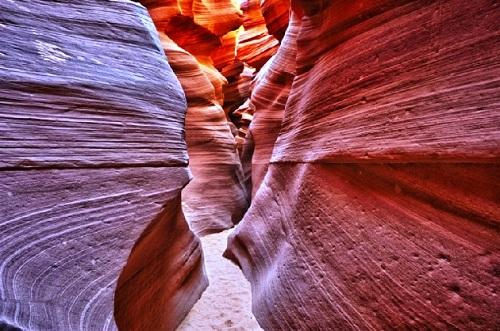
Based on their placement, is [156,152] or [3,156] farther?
[156,152]

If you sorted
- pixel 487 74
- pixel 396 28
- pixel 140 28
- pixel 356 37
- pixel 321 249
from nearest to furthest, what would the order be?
pixel 487 74
pixel 396 28
pixel 321 249
pixel 356 37
pixel 140 28

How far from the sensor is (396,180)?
86.3 inches

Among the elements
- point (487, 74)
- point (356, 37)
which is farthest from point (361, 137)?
point (356, 37)

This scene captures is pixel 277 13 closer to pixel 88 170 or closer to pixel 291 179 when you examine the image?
pixel 291 179

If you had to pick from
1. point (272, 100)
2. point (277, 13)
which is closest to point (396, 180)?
point (272, 100)

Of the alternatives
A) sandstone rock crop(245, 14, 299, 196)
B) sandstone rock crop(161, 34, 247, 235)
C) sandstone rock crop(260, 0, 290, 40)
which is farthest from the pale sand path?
sandstone rock crop(260, 0, 290, 40)

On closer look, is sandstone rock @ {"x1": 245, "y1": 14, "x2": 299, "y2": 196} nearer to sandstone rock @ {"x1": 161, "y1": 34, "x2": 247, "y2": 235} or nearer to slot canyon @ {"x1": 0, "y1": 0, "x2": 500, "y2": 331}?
sandstone rock @ {"x1": 161, "y1": 34, "x2": 247, "y2": 235}

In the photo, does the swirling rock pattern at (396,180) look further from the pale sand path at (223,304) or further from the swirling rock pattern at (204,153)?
the swirling rock pattern at (204,153)

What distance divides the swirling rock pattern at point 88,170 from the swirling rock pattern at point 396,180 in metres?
1.36

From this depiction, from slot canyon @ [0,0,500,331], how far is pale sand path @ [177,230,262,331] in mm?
32

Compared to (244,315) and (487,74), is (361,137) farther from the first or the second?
(244,315)

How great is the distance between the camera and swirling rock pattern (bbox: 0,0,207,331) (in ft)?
5.63

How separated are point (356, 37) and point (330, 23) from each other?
2.24 ft

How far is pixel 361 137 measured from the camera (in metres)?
2.46
